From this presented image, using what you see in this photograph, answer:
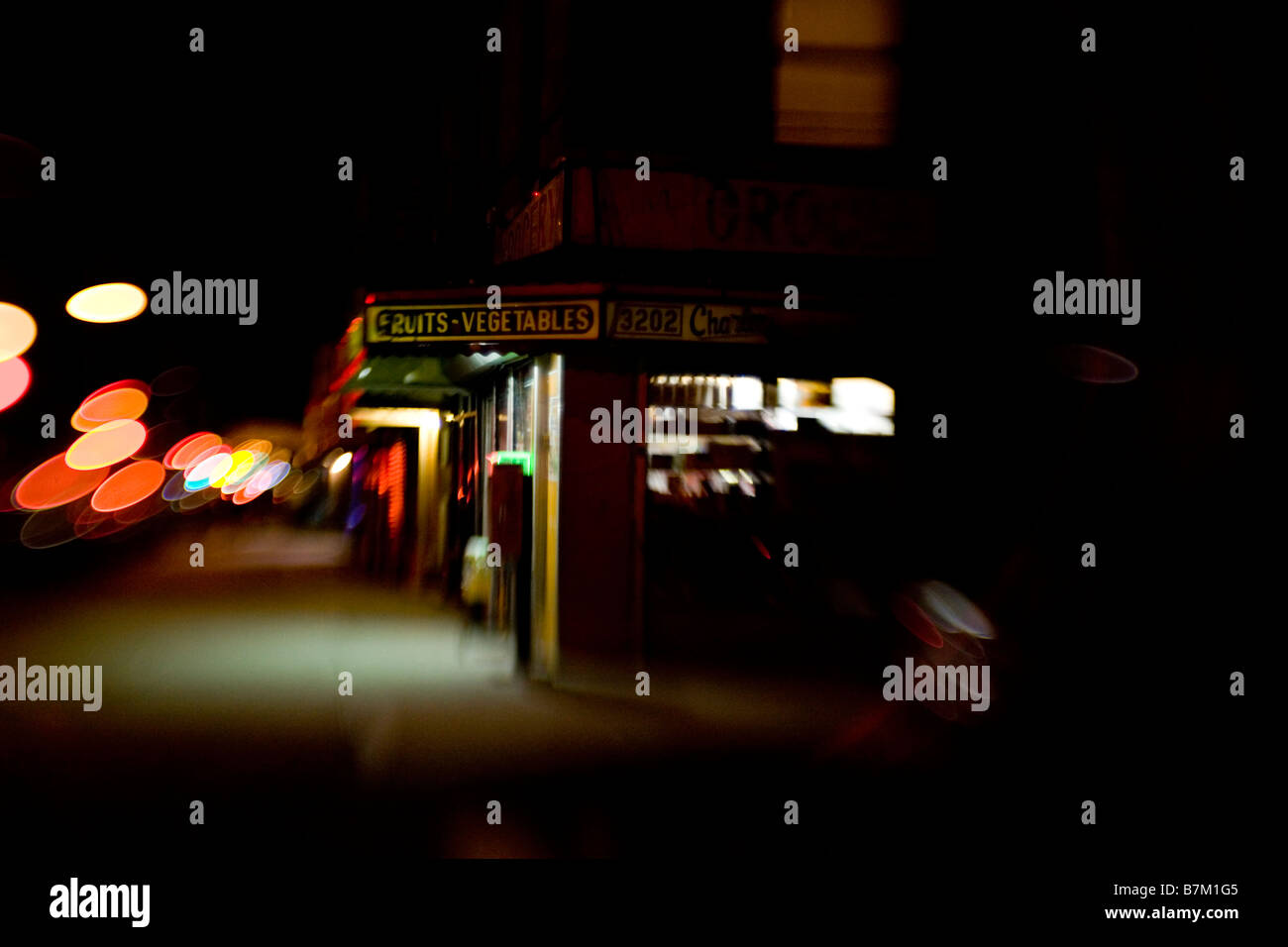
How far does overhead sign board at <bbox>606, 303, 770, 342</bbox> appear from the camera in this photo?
9.97 metres

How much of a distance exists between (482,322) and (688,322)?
201 cm

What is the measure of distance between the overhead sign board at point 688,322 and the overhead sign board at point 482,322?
0.28 m

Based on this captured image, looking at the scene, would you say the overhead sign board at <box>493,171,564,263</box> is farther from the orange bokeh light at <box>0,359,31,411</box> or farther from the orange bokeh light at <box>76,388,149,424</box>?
the orange bokeh light at <box>76,388,149,424</box>

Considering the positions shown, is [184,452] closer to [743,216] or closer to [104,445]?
[104,445]

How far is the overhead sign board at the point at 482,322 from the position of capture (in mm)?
10008

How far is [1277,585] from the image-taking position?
760cm

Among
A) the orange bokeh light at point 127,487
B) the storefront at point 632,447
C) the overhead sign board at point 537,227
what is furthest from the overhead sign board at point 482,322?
the orange bokeh light at point 127,487

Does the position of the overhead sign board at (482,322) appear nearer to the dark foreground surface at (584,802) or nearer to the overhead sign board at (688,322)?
the overhead sign board at (688,322)

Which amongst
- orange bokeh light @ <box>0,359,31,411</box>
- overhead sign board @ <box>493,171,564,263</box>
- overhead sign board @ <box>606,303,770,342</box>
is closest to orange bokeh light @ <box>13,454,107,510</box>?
orange bokeh light @ <box>0,359,31,411</box>

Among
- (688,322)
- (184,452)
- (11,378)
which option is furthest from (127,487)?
(688,322)
